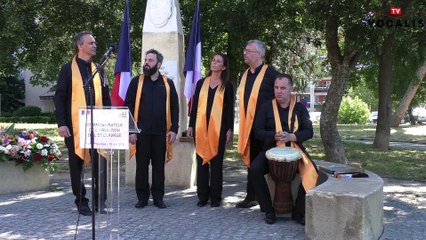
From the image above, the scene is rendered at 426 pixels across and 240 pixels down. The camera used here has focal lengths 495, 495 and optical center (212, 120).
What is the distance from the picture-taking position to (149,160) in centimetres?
670

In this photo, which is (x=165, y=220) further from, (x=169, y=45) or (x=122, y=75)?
(x=169, y=45)

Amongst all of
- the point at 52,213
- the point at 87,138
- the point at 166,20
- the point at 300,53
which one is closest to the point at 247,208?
the point at 52,213

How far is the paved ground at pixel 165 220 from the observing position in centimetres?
530

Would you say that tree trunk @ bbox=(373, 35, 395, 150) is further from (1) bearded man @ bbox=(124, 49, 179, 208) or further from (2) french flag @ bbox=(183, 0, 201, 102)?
(1) bearded man @ bbox=(124, 49, 179, 208)

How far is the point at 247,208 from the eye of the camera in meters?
6.69

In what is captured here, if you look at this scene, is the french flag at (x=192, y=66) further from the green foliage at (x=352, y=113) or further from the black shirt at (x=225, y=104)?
the green foliage at (x=352, y=113)

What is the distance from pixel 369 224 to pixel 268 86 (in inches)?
93.2

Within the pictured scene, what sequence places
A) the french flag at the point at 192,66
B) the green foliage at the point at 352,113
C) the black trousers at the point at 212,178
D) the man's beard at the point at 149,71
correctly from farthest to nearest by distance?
1. the green foliage at the point at 352,113
2. the french flag at the point at 192,66
3. the black trousers at the point at 212,178
4. the man's beard at the point at 149,71

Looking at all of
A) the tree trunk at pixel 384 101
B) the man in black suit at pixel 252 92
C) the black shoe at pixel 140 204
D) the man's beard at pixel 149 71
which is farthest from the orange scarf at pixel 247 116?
the tree trunk at pixel 384 101

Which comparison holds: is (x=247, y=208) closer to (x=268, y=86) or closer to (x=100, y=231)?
(x=268, y=86)

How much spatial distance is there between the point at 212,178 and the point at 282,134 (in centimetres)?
145

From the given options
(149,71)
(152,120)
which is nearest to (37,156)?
(152,120)

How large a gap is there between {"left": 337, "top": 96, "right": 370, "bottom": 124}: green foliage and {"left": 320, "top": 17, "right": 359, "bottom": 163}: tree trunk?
112ft

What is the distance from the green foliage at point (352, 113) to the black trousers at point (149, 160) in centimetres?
4066
